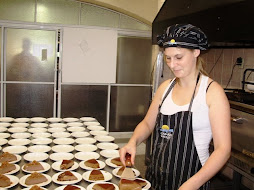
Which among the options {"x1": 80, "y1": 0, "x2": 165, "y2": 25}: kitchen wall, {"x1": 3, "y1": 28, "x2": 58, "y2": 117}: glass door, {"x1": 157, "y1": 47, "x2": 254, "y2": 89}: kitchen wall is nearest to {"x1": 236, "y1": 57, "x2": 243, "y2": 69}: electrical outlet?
{"x1": 157, "y1": 47, "x2": 254, "y2": 89}: kitchen wall

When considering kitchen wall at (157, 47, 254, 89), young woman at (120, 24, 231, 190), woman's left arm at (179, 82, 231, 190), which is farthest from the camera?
kitchen wall at (157, 47, 254, 89)

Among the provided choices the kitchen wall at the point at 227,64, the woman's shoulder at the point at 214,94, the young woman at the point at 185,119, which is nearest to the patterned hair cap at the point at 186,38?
the young woman at the point at 185,119

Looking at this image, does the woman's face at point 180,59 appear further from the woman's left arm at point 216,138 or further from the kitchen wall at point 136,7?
the kitchen wall at point 136,7

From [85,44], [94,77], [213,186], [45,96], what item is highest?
[85,44]

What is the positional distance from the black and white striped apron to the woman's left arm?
0.15 metres

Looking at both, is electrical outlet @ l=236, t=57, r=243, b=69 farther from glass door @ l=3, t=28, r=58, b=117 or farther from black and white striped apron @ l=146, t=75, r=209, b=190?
glass door @ l=3, t=28, r=58, b=117

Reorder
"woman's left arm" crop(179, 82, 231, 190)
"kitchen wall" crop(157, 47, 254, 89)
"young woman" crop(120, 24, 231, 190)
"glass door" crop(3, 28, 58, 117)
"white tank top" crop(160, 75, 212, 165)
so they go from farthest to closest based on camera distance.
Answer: "glass door" crop(3, 28, 58, 117) < "kitchen wall" crop(157, 47, 254, 89) < "white tank top" crop(160, 75, 212, 165) < "young woman" crop(120, 24, 231, 190) < "woman's left arm" crop(179, 82, 231, 190)

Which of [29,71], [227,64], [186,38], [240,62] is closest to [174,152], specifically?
[186,38]

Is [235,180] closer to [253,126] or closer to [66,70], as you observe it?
[253,126]

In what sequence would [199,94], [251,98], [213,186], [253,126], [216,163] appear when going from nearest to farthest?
[216,163]
[199,94]
[253,126]
[251,98]
[213,186]

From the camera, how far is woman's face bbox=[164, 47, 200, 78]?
4.75ft

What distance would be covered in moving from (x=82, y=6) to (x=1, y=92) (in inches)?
77.6

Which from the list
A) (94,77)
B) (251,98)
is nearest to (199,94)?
(251,98)

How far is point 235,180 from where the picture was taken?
280 centimetres
